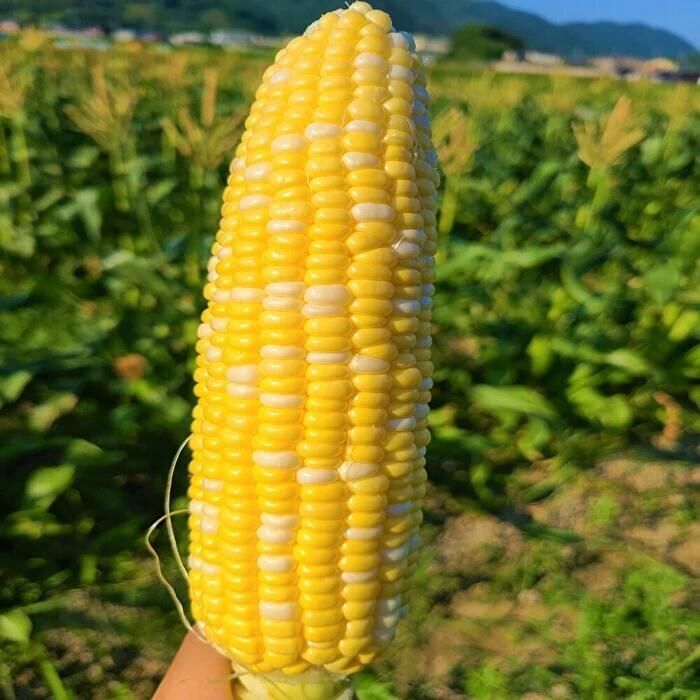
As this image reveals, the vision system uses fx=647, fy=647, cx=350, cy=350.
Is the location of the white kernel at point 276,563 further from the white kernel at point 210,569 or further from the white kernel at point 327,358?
the white kernel at point 327,358

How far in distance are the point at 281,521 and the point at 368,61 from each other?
3.38 ft

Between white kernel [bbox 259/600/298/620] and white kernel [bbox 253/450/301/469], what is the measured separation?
34cm

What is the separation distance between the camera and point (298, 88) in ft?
4.61

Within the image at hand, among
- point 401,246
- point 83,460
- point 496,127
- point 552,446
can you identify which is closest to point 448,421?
point 552,446

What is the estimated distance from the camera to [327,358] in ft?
4.58

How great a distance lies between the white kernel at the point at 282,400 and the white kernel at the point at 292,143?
52 centimetres

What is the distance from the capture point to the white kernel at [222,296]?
4.90 feet

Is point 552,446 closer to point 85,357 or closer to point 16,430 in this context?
point 85,357

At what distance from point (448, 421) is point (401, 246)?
2.70 meters

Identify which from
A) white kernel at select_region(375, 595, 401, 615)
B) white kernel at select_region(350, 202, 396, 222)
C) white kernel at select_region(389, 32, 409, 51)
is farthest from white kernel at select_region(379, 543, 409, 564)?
white kernel at select_region(389, 32, 409, 51)

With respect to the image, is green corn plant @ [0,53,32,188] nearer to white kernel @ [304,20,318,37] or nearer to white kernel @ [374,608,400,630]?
white kernel @ [304,20,318,37]

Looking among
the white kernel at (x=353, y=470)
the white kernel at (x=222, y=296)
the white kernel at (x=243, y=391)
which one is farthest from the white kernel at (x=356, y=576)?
the white kernel at (x=222, y=296)

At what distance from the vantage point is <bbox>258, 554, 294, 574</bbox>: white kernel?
149cm

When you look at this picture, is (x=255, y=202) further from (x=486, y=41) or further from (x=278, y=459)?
(x=486, y=41)
